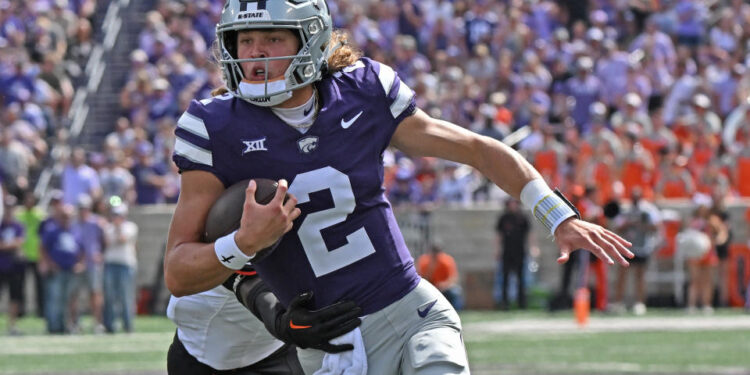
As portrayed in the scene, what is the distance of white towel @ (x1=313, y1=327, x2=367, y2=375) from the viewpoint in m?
4.33

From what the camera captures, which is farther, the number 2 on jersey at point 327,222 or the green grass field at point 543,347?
the green grass field at point 543,347

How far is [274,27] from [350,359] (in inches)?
41.4

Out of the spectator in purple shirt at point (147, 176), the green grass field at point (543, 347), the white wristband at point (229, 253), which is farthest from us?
the spectator in purple shirt at point (147, 176)

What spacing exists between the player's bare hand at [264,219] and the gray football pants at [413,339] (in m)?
0.54

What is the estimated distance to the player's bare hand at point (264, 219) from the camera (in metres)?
3.95

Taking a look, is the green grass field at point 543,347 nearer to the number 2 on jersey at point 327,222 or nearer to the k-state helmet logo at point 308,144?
the number 2 on jersey at point 327,222

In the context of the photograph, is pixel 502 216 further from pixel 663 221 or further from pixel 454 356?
pixel 454 356

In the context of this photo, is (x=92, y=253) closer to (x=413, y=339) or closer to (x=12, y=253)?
(x=12, y=253)

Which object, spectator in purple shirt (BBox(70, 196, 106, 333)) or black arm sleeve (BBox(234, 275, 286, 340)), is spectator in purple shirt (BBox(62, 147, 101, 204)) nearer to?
spectator in purple shirt (BBox(70, 196, 106, 333))

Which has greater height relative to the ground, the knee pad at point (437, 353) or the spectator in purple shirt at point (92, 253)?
the knee pad at point (437, 353)

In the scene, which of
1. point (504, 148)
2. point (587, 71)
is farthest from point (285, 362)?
point (587, 71)

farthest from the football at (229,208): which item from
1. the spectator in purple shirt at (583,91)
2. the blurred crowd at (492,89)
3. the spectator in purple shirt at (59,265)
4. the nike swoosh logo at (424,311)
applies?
the spectator in purple shirt at (583,91)

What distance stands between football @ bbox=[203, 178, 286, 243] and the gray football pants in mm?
538

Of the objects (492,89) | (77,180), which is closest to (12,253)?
(77,180)
